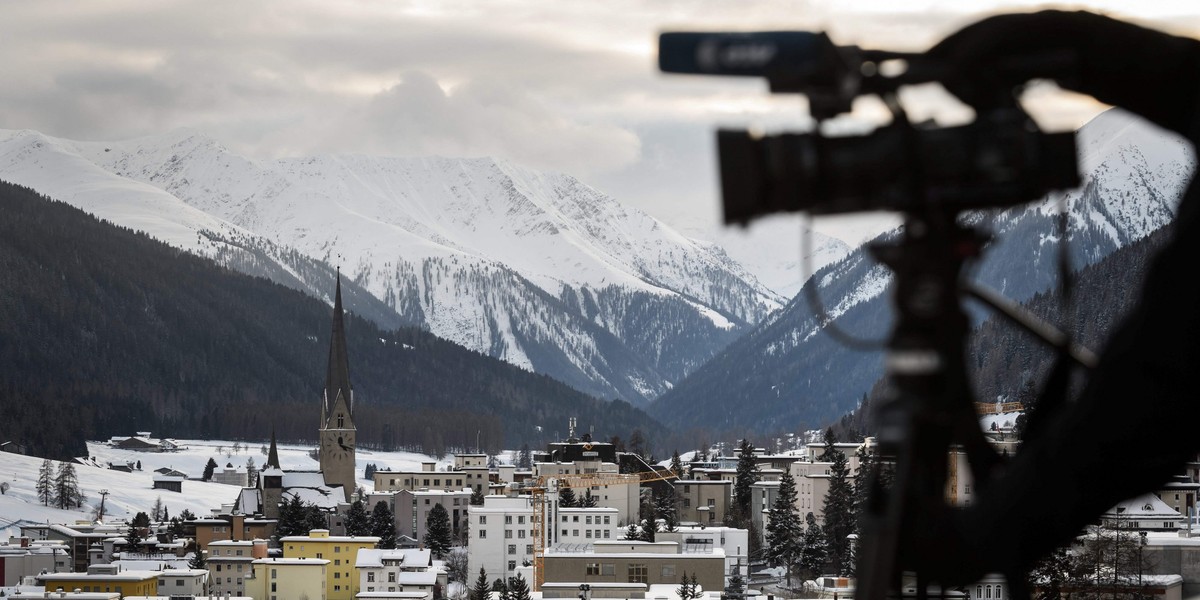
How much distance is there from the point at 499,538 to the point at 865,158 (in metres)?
93.7

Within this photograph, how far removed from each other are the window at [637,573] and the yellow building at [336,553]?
67.3 feet

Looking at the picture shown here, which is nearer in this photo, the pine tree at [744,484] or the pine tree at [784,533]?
the pine tree at [784,533]

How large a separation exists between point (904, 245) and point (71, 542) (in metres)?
109

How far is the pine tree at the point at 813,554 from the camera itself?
286 ft

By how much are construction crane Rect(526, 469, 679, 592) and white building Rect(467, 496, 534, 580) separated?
1.54ft

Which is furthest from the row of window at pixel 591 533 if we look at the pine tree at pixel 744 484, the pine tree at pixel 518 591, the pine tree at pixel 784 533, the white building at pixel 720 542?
the pine tree at pixel 518 591

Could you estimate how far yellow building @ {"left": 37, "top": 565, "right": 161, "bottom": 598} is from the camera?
8444 cm

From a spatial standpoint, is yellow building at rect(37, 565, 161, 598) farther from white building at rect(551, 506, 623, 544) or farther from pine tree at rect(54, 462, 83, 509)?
pine tree at rect(54, 462, 83, 509)

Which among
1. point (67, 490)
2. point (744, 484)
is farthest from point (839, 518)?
point (67, 490)

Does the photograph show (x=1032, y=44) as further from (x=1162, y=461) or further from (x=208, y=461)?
(x=208, y=461)

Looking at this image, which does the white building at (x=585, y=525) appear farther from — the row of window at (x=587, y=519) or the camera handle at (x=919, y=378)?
the camera handle at (x=919, y=378)

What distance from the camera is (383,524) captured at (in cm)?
11356

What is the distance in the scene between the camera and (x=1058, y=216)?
12.1 ft

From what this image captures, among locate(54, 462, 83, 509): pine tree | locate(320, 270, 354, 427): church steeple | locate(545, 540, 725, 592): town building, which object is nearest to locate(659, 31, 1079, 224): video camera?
locate(545, 540, 725, 592): town building
